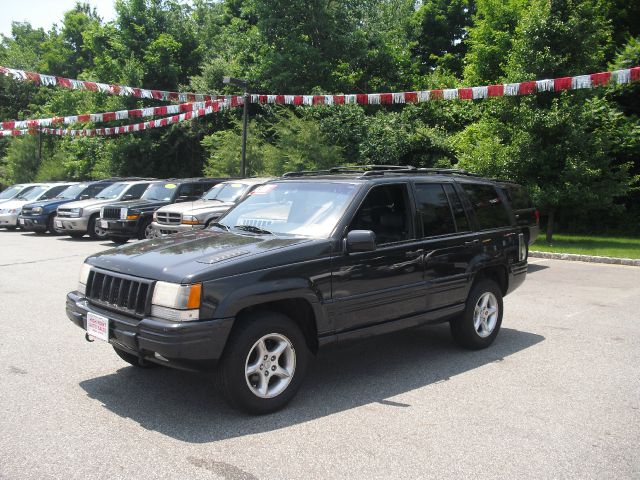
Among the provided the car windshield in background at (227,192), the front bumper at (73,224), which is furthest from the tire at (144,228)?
Answer: the front bumper at (73,224)

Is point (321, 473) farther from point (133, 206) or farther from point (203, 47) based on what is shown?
point (203, 47)

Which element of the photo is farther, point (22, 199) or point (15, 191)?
point (15, 191)

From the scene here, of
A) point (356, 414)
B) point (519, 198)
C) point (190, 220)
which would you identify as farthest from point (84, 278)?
point (190, 220)

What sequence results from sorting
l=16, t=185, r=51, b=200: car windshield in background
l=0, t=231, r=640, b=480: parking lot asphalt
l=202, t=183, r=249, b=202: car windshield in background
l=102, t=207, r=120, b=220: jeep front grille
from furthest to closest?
1. l=16, t=185, r=51, b=200: car windshield in background
2. l=102, t=207, r=120, b=220: jeep front grille
3. l=202, t=183, r=249, b=202: car windshield in background
4. l=0, t=231, r=640, b=480: parking lot asphalt

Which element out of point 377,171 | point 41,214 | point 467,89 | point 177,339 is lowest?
point 41,214

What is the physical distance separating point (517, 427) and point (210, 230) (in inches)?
124

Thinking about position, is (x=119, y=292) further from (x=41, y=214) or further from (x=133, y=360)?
(x=41, y=214)

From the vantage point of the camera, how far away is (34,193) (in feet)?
71.3

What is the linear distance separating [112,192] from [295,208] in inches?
563

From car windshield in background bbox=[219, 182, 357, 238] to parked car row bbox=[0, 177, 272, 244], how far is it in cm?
591

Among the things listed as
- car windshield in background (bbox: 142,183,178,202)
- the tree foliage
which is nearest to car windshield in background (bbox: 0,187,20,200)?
the tree foliage

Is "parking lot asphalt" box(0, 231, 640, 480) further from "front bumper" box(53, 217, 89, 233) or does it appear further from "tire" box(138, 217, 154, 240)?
"front bumper" box(53, 217, 89, 233)

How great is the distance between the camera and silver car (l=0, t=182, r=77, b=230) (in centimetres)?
2020

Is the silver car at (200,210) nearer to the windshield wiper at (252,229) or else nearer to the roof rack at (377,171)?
the roof rack at (377,171)
